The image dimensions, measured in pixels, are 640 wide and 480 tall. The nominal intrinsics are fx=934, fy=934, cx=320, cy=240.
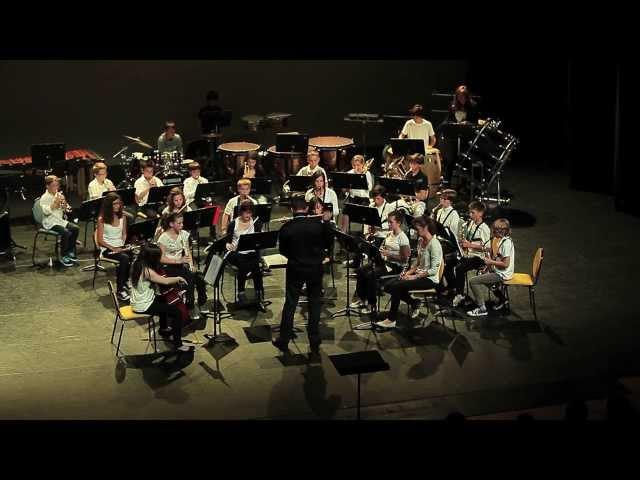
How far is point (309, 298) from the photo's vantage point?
985 cm

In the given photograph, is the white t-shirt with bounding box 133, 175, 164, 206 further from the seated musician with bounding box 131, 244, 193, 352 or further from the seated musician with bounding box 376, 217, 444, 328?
the seated musician with bounding box 376, 217, 444, 328

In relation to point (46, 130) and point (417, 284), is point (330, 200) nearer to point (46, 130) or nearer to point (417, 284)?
point (417, 284)

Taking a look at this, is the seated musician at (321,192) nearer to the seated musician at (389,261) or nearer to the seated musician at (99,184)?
the seated musician at (389,261)

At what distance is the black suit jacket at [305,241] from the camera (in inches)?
379

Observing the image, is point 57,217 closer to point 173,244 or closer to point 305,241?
point 173,244

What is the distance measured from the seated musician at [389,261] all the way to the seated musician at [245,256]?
121 cm

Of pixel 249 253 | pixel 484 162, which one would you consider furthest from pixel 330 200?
pixel 484 162

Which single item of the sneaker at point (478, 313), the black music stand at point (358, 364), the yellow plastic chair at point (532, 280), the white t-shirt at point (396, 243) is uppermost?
the white t-shirt at point (396, 243)

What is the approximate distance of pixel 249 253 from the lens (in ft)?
36.3

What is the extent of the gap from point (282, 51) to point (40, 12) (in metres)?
2.06

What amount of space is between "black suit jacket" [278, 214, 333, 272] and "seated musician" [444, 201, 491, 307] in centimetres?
200

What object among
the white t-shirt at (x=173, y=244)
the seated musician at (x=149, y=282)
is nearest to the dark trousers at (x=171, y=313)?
the seated musician at (x=149, y=282)

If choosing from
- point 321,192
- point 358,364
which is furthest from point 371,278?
point 358,364
